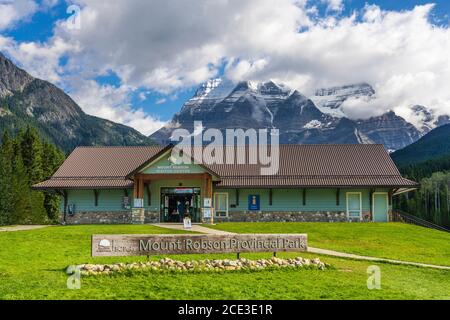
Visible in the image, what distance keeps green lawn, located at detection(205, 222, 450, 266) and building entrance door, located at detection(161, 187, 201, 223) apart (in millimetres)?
6536

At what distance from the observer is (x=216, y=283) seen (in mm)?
13023

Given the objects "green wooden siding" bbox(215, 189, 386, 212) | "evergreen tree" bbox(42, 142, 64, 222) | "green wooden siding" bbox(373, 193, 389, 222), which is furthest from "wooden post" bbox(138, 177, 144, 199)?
"evergreen tree" bbox(42, 142, 64, 222)

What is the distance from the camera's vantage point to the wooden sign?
1634cm

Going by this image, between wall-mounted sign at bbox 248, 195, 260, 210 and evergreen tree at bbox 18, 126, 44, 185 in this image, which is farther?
evergreen tree at bbox 18, 126, 44, 185

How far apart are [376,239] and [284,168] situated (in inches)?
590

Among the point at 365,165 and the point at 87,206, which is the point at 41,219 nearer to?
the point at 87,206

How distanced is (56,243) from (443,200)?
86.3 m

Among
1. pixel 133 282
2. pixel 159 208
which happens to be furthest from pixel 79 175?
pixel 133 282

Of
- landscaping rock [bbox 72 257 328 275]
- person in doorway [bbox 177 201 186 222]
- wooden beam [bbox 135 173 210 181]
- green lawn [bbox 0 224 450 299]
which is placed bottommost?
green lawn [bbox 0 224 450 299]

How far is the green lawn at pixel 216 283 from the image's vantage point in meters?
11.7

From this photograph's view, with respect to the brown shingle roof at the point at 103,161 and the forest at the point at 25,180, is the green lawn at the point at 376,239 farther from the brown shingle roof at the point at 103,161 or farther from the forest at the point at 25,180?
the forest at the point at 25,180

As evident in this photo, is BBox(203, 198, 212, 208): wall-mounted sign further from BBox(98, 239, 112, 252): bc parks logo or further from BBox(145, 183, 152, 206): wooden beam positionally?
BBox(98, 239, 112, 252): bc parks logo

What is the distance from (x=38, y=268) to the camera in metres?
15.4

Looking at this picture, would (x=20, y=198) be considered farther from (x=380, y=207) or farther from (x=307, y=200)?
(x=380, y=207)
